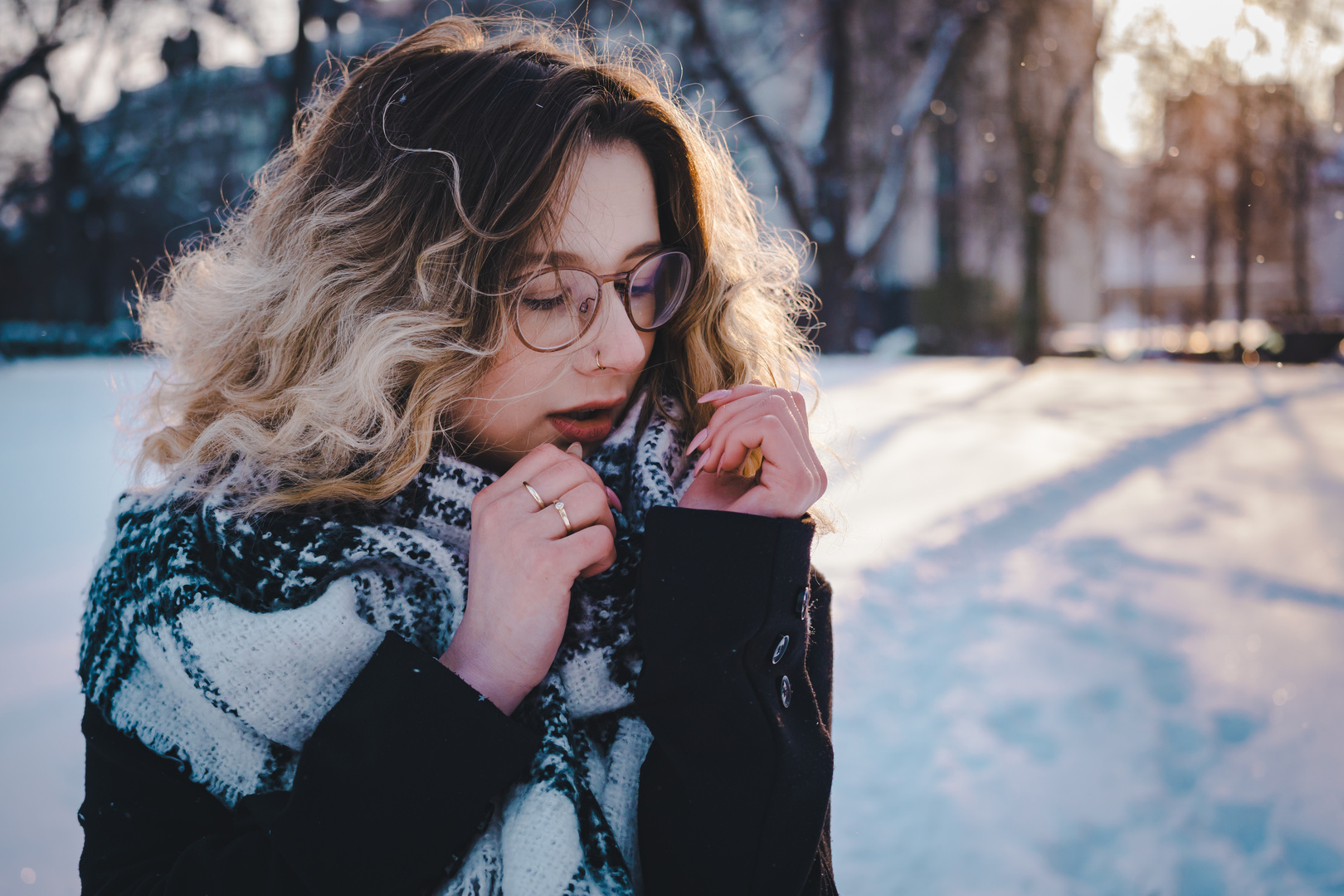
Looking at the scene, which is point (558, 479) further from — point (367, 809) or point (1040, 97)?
point (1040, 97)

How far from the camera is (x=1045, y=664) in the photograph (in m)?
2.98

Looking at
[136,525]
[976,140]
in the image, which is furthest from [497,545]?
[976,140]

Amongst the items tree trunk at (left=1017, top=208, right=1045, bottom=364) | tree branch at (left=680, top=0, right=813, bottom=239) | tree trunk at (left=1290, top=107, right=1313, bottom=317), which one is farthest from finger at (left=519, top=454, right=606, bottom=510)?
tree trunk at (left=1290, top=107, right=1313, bottom=317)

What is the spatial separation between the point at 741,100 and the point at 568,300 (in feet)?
41.6

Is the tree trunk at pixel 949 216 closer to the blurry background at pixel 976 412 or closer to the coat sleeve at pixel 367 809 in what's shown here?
the blurry background at pixel 976 412

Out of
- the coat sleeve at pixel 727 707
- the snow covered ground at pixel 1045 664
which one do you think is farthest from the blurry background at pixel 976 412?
the coat sleeve at pixel 727 707

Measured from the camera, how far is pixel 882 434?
648cm

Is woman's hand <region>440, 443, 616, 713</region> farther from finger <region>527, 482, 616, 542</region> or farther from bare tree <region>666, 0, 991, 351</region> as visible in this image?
bare tree <region>666, 0, 991, 351</region>

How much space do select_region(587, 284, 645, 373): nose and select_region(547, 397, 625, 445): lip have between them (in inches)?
4.3

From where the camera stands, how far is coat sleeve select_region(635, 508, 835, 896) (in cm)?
112

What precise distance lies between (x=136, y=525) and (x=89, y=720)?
0.99 feet

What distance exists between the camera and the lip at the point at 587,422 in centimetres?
138

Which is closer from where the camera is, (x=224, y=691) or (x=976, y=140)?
(x=224, y=691)

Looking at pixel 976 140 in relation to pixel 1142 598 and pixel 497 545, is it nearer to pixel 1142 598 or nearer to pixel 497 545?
pixel 1142 598
